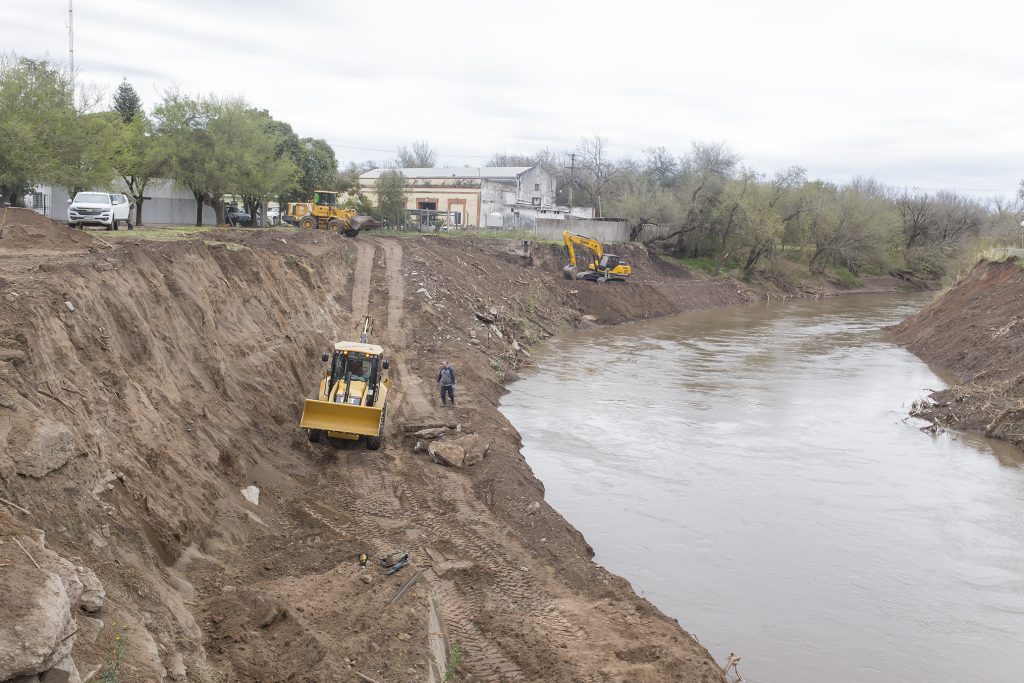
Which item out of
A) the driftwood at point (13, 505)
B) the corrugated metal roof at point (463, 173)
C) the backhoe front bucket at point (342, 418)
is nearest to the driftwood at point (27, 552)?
the driftwood at point (13, 505)

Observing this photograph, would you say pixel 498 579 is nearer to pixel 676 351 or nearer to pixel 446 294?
pixel 446 294

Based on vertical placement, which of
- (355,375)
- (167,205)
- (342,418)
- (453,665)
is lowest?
(453,665)

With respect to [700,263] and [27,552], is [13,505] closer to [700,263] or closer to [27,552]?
[27,552]

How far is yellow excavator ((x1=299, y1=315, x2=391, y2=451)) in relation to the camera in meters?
18.5

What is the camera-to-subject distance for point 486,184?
71.7m

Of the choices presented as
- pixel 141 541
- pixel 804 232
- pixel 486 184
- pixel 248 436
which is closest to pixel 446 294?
pixel 248 436

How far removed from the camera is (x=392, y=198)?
60.3 meters

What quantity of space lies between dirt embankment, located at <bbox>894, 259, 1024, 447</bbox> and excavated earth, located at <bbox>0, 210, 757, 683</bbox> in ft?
42.4

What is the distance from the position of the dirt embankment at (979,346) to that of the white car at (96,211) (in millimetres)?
28778

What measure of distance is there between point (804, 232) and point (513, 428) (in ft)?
191

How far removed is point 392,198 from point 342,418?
43.7 meters

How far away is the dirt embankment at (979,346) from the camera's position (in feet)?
86.2

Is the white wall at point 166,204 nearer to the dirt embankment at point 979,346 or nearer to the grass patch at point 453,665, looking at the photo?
the dirt embankment at point 979,346

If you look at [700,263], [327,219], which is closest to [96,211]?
[327,219]
